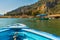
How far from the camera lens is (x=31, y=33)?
10898 millimetres

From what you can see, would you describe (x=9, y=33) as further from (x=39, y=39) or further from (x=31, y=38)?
(x=39, y=39)

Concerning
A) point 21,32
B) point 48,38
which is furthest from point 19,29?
point 48,38

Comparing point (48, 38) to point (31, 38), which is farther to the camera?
point (31, 38)

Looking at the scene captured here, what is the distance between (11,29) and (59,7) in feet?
626

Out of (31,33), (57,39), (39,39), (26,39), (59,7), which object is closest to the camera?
(57,39)

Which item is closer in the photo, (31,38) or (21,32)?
(31,38)

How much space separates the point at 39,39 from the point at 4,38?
2.89 meters

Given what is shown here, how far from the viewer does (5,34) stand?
11.9 metres

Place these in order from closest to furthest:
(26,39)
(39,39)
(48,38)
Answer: (48,38) < (39,39) < (26,39)

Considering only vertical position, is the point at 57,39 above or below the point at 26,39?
above

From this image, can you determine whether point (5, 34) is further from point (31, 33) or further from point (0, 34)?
point (31, 33)

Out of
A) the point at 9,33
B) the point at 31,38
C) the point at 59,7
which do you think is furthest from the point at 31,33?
the point at 59,7

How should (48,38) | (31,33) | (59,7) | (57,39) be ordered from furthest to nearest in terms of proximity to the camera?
(59,7) → (31,33) → (48,38) → (57,39)

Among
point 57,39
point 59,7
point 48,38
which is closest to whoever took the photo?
point 57,39
